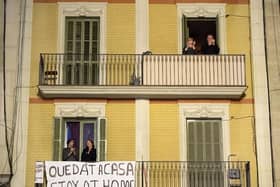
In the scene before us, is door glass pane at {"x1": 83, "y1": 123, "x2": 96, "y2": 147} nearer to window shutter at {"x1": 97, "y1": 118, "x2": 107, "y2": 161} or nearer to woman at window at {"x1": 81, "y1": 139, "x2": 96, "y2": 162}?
window shutter at {"x1": 97, "y1": 118, "x2": 107, "y2": 161}

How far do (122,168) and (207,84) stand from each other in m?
3.31

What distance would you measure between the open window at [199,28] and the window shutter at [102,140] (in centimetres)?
335

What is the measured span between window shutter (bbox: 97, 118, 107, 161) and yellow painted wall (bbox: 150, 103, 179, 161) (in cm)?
125

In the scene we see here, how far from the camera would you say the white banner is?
17.4 metres

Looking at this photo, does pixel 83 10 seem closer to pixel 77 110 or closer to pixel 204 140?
pixel 77 110

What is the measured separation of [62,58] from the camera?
1873 centimetres

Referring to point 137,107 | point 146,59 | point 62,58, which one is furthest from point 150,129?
point 62,58

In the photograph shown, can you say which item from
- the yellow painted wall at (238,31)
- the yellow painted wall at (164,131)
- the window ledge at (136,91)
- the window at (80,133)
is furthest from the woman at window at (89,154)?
the yellow painted wall at (238,31)

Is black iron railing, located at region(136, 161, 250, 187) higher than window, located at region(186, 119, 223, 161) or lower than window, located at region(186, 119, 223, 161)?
lower

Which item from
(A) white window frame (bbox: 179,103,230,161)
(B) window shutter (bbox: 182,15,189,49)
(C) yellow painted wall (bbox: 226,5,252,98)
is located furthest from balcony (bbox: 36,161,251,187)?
(B) window shutter (bbox: 182,15,189,49)

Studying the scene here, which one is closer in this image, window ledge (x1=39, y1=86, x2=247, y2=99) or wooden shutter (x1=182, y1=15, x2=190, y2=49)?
window ledge (x1=39, y1=86, x2=247, y2=99)

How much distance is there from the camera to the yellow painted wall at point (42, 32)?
742 inches

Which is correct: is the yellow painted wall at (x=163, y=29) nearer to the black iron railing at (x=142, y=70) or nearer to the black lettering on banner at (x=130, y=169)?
the black iron railing at (x=142, y=70)

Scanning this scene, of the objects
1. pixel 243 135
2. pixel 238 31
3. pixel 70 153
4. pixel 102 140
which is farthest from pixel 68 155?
pixel 238 31
